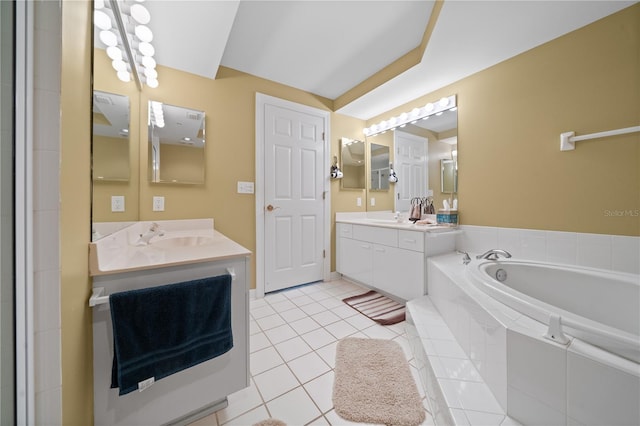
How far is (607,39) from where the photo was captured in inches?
55.7

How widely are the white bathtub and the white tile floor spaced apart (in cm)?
70

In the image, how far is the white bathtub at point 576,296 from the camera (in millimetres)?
783

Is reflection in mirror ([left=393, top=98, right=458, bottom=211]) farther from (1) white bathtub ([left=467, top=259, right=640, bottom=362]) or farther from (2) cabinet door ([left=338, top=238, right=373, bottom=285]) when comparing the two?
(1) white bathtub ([left=467, top=259, right=640, bottom=362])

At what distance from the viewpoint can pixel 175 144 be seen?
202cm

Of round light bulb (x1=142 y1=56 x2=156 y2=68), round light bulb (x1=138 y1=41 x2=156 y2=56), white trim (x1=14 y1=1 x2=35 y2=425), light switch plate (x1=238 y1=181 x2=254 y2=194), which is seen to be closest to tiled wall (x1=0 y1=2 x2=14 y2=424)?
white trim (x1=14 y1=1 x2=35 y2=425)

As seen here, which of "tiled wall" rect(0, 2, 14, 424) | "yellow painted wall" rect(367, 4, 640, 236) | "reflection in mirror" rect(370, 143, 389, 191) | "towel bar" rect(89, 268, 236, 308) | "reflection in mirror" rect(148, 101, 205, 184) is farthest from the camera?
"reflection in mirror" rect(370, 143, 389, 191)

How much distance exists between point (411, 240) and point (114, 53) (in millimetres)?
2377

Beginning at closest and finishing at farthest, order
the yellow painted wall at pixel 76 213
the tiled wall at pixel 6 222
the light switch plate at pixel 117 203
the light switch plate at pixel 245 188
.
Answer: the tiled wall at pixel 6 222, the yellow painted wall at pixel 76 213, the light switch plate at pixel 117 203, the light switch plate at pixel 245 188

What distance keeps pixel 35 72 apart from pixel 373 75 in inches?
101

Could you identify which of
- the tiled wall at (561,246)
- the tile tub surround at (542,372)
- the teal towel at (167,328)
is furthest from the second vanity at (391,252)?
the teal towel at (167,328)

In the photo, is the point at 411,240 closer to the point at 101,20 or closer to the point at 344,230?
the point at 344,230

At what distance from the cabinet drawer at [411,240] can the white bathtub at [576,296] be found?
→ 1.48 feet

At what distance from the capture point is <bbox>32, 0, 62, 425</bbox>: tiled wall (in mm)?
569

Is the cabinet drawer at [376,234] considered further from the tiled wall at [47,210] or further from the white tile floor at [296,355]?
the tiled wall at [47,210]
